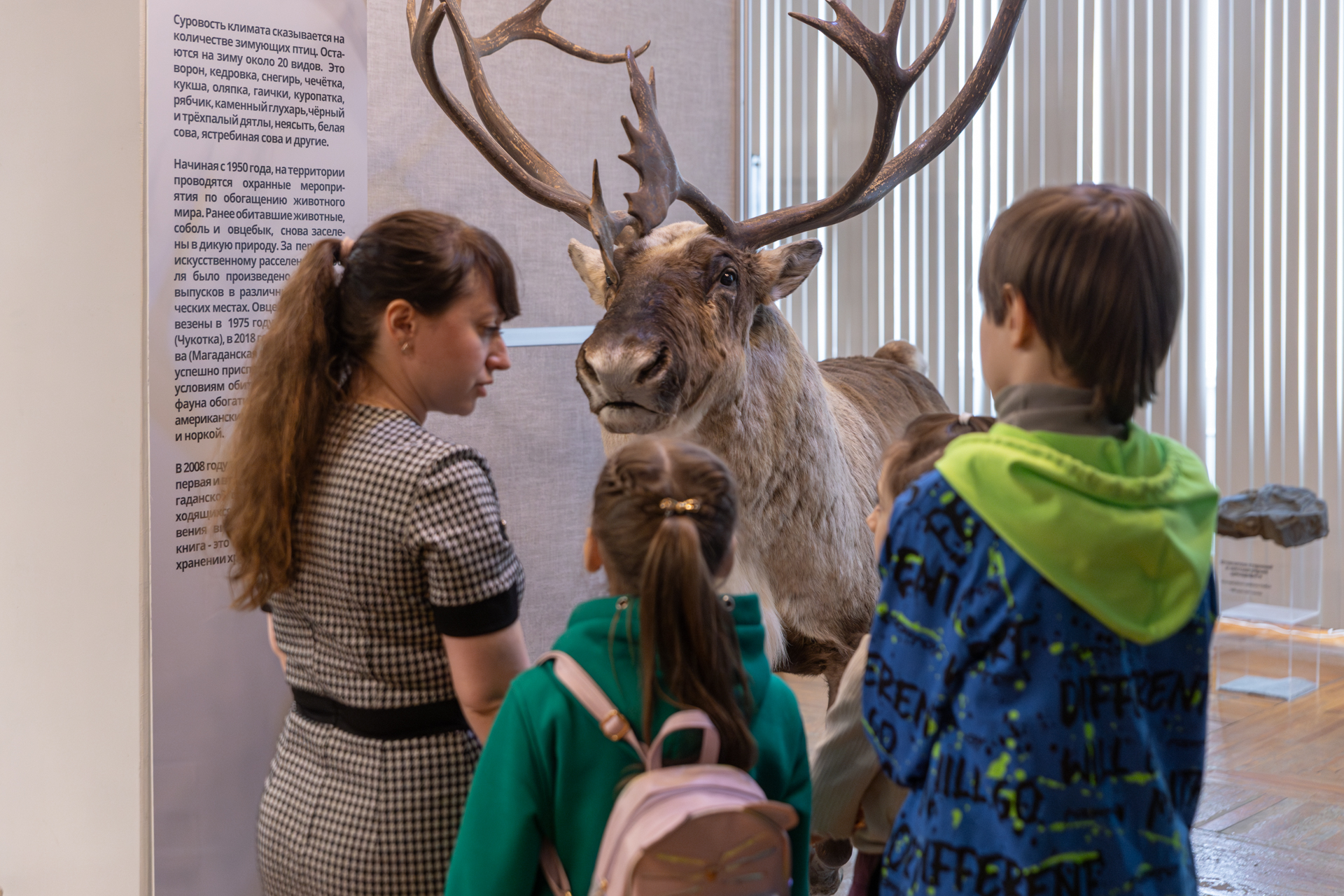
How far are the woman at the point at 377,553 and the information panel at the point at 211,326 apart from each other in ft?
3.12

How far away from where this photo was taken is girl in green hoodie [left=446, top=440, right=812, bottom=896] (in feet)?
4.31

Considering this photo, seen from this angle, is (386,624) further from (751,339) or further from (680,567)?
(751,339)

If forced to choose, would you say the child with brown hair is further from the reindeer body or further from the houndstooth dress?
the reindeer body

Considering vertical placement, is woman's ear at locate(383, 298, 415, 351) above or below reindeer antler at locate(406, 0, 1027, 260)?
below

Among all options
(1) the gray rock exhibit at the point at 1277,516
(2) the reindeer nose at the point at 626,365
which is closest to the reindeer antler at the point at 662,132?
(2) the reindeer nose at the point at 626,365

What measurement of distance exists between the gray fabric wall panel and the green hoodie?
A: 82.4 inches

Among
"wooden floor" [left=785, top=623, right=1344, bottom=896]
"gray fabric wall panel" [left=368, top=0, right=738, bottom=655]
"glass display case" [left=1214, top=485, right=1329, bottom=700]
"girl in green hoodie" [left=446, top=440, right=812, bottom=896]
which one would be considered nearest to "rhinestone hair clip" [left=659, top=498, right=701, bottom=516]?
"girl in green hoodie" [left=446, top=440, right=812, bottom=896]

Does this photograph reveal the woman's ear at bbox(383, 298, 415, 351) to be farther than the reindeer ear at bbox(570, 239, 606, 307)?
No

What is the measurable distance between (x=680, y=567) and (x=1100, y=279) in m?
0.51

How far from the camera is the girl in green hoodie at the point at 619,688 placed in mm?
→ 1314

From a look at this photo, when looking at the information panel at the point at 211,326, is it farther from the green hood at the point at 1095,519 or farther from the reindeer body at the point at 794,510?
the green hood at the point at 1095,519

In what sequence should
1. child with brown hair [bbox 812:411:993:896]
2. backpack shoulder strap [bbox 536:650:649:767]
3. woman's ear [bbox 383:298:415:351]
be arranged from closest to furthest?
backpack shoulder strap [bbox 536:650:649:767] → child with brown hair [bbox 812:411:993:896] → woman's ear [bbox 383:298:415:351]

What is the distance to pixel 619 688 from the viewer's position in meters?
1.35

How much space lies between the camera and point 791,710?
1.49 metres
